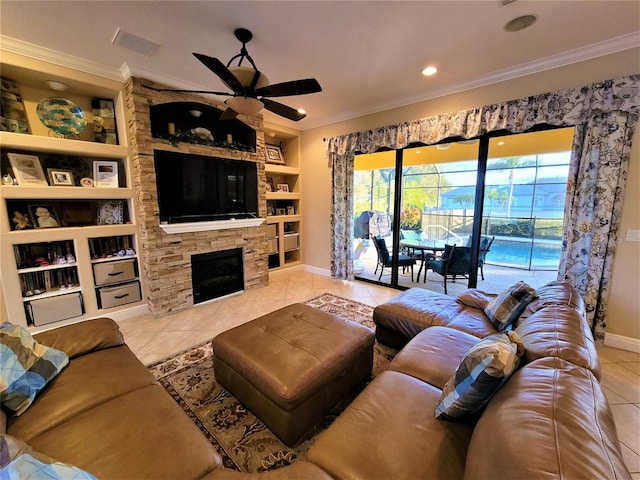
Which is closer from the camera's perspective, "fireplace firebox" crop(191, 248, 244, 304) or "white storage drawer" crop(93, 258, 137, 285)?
"white storage drawer" crop(93, 258, 137, 285)

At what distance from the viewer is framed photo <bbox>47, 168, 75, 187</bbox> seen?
109 inches

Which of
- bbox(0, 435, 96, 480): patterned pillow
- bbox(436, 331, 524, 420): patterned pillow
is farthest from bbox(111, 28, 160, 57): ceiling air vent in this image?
bbox(436, 331, 524, 420): patterned pillow

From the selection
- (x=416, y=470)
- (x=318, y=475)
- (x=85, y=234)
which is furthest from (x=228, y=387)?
(x=85, y=234)

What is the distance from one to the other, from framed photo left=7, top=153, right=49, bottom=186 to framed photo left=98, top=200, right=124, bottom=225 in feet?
1.68

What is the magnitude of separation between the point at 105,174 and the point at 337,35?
9.60 ft

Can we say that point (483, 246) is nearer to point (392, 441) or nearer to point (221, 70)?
point (392, 441)

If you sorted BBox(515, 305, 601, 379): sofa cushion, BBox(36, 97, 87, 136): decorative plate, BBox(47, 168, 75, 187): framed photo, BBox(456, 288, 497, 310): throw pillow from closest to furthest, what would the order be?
BBox(515, 305, 601, 379): sofa cushion
BBox(456, 288, 497, 310): throw pillow
BBox(36, 97, 87, 136): decorative plate
BBox(47, 168, 75, 187): framed photo

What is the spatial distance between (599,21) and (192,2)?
316cm

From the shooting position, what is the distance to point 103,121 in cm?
306

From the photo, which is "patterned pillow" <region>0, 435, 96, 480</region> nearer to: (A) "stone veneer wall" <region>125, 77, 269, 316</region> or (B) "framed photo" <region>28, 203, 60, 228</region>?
(A) "stone veneer wall" <region>125, 77, 269, 316</region>

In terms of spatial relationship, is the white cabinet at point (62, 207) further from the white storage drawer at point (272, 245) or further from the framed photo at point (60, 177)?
the white storage drawer at point (272, 245)

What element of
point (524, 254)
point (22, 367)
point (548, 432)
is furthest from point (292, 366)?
point (524, 254)

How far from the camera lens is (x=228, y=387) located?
6.21 feet

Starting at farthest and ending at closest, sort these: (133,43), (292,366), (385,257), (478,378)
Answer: (385,257), (133,43), (292,366), (478,378)
